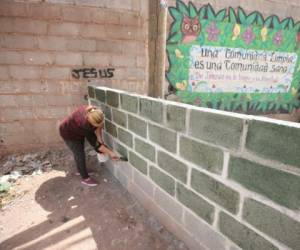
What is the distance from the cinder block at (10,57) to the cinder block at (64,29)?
2.01 feet

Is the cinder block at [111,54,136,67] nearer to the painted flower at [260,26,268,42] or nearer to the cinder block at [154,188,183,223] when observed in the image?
the cinder block at [154,188,183,223]

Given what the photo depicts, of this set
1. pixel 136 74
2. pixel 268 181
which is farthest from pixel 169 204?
pixel 136 74

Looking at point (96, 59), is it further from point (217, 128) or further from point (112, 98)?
point (217, 128)

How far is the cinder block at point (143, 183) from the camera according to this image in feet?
8.25

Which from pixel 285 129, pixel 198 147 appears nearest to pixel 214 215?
pixel 198 147

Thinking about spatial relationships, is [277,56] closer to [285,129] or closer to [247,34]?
[247,34]

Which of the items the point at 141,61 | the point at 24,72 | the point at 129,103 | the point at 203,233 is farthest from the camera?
the point at 141,61

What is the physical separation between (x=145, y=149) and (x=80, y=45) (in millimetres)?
2528

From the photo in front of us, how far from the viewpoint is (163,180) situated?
7.39 ft

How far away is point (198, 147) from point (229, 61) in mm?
4736

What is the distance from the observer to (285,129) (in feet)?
3.88

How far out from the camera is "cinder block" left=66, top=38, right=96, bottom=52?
3.94 m

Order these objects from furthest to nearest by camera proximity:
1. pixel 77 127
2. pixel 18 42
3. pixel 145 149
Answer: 1. pixel 18 42
2. pixel 77 127
3. pixel 145 149

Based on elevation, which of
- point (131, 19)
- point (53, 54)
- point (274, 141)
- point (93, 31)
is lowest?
point (274, 141)
